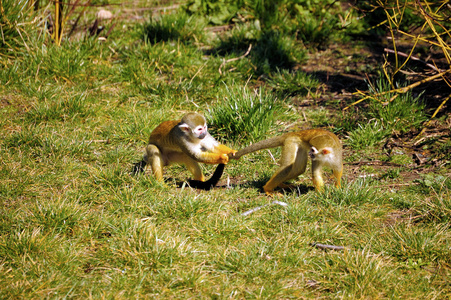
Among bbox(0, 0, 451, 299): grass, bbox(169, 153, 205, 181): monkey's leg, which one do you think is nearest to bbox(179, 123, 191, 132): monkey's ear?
A: bbox(169, 153, 205, 181): monkey's leg

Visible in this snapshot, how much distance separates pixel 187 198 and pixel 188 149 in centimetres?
47

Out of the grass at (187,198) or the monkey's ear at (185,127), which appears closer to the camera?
the grass at (187,198)

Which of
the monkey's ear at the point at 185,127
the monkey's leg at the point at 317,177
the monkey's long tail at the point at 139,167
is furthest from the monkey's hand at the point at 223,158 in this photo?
the monkey's long tail at the point at 139,167

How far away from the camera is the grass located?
10.7 ft

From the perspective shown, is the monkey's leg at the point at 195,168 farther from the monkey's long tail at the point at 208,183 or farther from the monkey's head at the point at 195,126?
the monkey's head at the point at 195,126

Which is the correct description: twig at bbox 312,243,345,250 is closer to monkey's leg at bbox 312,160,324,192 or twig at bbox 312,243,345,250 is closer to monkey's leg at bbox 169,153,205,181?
monkey's leg at bbox 312,160,324,192

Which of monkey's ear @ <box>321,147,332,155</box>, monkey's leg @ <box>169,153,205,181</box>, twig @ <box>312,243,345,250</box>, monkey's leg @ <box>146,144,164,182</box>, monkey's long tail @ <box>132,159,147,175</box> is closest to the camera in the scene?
twig @ <box>312,243,345,250</box>

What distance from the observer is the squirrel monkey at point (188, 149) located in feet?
13.5

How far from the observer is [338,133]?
5.69 m

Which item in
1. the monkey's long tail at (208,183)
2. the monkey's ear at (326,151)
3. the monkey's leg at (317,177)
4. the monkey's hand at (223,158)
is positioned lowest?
the monkey's long tail at (208,183)

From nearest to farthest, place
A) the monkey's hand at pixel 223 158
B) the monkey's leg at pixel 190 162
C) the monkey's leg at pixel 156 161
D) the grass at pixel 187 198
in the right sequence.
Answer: the grass at pixel 187 198
the monkey's hand at pixel 223 158
the monkey's leg at pixel 156 161
the monkey's leg at pixel 190 162

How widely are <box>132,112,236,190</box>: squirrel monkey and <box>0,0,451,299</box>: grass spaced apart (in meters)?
0.18

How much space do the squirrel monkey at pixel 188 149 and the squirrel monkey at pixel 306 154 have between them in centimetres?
23

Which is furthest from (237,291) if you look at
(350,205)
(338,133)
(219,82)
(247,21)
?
(247,21)
